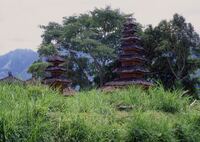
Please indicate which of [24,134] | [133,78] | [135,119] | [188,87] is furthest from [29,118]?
[188,87]

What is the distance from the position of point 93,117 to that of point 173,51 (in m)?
40.3

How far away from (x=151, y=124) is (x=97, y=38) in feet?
150

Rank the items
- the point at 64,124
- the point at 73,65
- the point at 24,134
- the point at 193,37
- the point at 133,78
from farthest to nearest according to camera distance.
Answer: the point at 73,65, the point at 193,37, the point at 133,78, the point at 64,124, the point at 24,134

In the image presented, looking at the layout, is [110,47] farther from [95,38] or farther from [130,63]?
[130,63]

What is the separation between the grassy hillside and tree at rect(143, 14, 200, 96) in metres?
36.3

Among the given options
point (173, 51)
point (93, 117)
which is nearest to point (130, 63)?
point (173, 51)

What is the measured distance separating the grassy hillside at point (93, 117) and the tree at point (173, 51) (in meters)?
36.3

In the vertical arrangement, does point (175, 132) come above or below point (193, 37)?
below

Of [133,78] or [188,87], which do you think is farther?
[188,87]

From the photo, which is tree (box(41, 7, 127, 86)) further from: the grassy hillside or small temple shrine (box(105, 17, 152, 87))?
the grassy hillside

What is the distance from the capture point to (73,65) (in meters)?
55.2

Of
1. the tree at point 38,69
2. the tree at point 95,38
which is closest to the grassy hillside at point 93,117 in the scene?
the tree at point 38,69

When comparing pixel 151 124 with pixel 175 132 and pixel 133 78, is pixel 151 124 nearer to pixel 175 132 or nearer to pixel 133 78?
pixel 175 132

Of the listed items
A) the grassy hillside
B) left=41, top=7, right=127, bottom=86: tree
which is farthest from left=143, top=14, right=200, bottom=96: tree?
the grassy hillside
